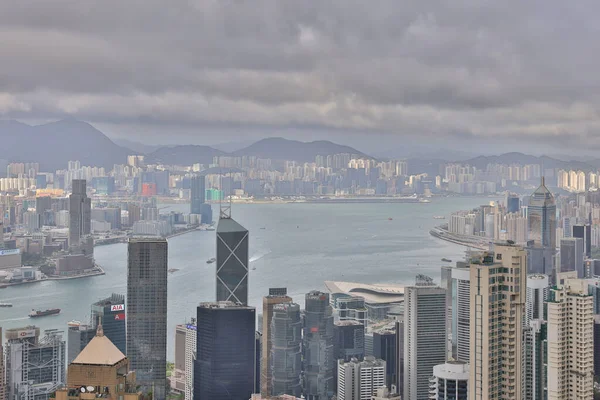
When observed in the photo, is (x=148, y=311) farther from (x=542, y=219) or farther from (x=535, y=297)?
(x=542, y=219)

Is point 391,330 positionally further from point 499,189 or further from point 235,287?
point 499,189

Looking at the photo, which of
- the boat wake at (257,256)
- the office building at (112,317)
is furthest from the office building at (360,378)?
the boat wake at (257,256)

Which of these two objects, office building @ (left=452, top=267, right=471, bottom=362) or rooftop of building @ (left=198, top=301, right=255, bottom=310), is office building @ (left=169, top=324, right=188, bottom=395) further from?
office building @ (left=452, top=267, right=471, bottom=362)

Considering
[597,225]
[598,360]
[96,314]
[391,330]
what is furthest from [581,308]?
[597,225]

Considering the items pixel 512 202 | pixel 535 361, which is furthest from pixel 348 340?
pixel 535 361

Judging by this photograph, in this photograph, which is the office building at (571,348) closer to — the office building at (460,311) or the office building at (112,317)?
the office building at (460,311)

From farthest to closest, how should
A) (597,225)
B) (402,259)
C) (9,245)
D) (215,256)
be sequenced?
(402,259) → (9,245) → (597,225) → (215,256)

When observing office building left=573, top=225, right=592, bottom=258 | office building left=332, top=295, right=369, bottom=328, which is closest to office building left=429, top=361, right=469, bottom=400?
office building left=332, top=295, right=369, bottom=328
